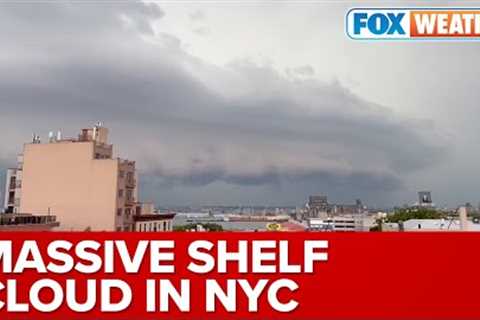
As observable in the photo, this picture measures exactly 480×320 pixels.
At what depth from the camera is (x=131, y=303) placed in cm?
420

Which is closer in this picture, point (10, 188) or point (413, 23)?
point (413, 23)

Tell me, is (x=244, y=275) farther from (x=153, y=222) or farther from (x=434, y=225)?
(x=153, y=222)

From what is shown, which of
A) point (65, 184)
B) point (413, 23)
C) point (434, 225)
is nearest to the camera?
point (413, 23)

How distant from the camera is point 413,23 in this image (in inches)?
223

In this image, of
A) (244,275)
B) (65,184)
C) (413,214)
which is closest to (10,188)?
(65,184)

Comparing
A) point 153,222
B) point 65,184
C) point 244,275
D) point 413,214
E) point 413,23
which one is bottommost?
point 244,275

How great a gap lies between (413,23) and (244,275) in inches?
149

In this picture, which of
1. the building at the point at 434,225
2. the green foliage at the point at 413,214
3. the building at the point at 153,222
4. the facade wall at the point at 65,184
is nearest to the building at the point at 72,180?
the facade wall at the point at 65,184

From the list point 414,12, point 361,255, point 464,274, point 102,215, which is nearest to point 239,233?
point 361,255

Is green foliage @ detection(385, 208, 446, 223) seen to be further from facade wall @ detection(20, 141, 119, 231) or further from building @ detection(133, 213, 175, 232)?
facade wall @ detection(20, 141, 119, 231)

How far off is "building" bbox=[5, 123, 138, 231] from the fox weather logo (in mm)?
10399

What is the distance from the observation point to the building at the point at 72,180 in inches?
556

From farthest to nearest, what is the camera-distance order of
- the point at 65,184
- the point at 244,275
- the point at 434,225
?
the point at 434,225 → the point at 65,184 → the point at 244,275

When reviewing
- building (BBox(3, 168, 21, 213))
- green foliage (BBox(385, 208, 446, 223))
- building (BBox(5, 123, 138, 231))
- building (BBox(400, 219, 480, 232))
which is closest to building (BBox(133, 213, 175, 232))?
building (BBox(5, 123, 138, 231))
